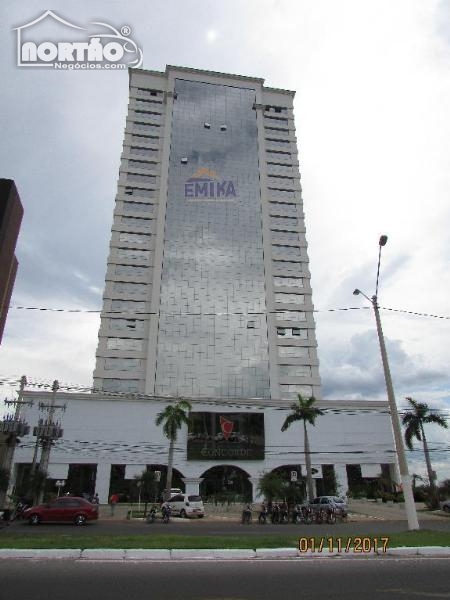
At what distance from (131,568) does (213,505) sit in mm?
38251

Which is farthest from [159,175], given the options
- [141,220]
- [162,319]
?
[162,319]

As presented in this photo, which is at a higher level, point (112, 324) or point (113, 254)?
point (113, 254)

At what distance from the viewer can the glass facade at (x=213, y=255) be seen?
2506 inches

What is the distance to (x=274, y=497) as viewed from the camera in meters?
36.0

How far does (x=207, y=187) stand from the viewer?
76.5 meters

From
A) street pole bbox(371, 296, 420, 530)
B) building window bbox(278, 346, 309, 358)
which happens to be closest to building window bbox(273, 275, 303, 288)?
building window bbox(278, 346, 309, 358)

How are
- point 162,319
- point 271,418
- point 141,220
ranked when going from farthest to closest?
point 141,220, point 162,319, point 271,418

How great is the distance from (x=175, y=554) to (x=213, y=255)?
60748 millimetres

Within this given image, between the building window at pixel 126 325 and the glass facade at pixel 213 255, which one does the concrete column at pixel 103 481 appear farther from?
the building window at pixel 126 325

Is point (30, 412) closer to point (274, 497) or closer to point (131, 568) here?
point (274, 497)

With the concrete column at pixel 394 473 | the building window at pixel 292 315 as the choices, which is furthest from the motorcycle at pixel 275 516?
the building window at pixel 292 315

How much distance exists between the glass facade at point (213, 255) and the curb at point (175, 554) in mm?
43003

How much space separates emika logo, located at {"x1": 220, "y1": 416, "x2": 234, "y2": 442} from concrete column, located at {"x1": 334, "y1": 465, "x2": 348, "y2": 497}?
13509 mm

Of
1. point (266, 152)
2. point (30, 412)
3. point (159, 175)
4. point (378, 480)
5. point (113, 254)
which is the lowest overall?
point (378, 480)
